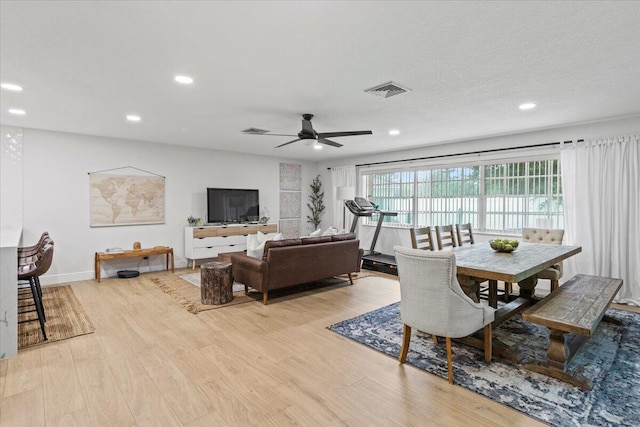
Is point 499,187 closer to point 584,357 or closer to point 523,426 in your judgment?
point 584,357

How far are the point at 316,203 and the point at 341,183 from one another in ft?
3.29

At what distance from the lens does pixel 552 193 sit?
16.7 ft

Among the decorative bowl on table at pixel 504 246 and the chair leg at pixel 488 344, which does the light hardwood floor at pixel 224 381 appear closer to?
the chair leg at pixel 488 344

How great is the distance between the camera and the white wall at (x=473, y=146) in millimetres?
4441

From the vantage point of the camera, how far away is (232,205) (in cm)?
716

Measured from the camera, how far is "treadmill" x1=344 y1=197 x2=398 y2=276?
625cm

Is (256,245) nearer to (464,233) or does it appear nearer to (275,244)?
(275,244)

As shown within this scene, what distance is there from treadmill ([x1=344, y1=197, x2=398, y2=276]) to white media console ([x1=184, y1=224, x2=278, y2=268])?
7.51ft

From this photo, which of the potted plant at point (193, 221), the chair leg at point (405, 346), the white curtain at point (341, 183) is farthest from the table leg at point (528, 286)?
the potted plant at point (193, 221)

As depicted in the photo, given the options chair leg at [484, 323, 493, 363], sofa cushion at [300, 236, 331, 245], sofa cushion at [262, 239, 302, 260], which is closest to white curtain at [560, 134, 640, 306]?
chair leg at [484, 323, 493, 363]

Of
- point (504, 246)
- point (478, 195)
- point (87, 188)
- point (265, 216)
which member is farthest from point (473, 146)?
point (87, 188)

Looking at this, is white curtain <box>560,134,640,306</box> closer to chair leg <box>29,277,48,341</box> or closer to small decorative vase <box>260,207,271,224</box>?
small decorative vase <box>260,207,271,224</box>

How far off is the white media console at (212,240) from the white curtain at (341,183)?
7.12 feet

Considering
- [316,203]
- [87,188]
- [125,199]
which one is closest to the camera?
[87,188]
